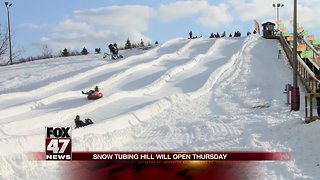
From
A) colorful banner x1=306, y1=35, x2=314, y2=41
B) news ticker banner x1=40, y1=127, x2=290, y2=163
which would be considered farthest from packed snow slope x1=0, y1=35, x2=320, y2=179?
colorful banner x1=306, y1=35, x2=314, y2=41

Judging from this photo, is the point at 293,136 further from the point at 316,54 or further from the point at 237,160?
the point at 316,54

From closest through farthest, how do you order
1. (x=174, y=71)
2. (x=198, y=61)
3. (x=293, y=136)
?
(x=293, y=136), (x=174, y=71), (x=198, y=61)

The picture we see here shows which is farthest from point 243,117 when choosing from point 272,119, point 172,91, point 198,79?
point 198,79

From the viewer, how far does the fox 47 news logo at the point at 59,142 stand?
6.66 m

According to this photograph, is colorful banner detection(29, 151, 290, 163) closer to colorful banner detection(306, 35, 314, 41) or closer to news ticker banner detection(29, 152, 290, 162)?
news ticker banner detection(29, 152, 290, 162)

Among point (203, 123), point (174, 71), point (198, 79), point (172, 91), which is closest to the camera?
point (203, 123)

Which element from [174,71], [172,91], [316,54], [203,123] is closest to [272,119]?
[203,123]

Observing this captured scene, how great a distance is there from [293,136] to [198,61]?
70.5 feet

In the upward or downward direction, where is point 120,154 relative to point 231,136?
upward

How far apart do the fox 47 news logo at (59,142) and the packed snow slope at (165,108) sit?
4.66 ft

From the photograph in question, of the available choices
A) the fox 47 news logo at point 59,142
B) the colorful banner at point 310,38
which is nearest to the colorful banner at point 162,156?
the fox 47 news logo at point 59,142

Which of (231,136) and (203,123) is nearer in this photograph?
(231,136)

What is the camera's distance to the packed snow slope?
12.4 m

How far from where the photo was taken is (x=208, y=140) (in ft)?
45.3
